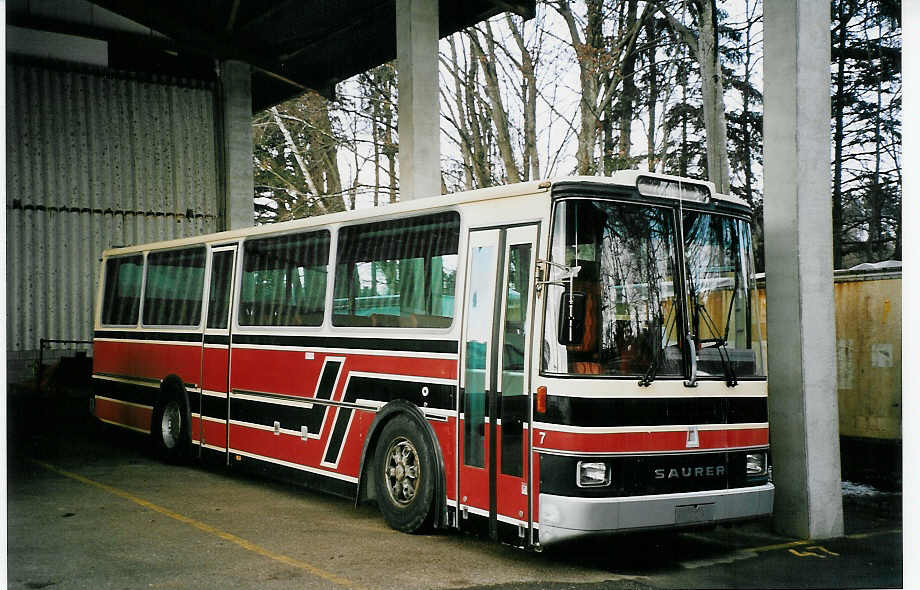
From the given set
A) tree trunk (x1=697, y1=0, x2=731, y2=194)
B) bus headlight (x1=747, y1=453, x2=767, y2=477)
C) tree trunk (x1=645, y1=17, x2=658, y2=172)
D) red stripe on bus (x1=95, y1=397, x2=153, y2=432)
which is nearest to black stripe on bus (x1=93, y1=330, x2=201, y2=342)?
red stripe on bus (x1=95, y1=397, x2=153, y2=432)

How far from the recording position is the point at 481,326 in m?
7.77

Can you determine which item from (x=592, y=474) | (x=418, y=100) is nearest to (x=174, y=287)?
(x=418, y=100)

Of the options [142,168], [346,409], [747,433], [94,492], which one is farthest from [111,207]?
[747,433]

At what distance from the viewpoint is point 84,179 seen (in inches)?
763

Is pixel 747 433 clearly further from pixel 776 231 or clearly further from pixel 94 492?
pixel 94 492

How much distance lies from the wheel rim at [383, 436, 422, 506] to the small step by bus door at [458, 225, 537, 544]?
64 cm

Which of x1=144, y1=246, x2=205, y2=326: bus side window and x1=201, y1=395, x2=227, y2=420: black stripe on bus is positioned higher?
x1=144, y1=246, x2=205, y2=326: bus side window

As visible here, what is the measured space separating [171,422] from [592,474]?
734 cm

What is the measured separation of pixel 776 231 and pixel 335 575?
4.96m

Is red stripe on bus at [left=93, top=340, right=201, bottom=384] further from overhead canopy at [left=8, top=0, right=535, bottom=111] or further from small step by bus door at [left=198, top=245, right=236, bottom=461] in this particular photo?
overhead canopy at [left=8, top=0, right=535, bottom=111]

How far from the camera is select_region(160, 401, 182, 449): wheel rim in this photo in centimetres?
1230

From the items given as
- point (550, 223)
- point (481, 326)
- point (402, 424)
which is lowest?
point (402, 424)

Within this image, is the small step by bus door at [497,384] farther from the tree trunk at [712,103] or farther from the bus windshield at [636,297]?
the tree trunk at [712,103]

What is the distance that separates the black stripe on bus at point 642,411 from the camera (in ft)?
22.5
